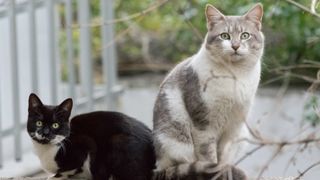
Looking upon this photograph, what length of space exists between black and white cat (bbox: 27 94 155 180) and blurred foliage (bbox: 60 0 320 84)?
220 cm

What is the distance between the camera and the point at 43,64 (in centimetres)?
512

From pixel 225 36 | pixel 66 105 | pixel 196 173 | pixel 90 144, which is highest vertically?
pixel 225 36

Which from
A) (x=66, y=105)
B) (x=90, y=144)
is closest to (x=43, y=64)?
(x=66, y=105)

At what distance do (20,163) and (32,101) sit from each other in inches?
68.6

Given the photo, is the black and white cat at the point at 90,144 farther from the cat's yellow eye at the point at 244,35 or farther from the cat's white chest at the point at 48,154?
the cat's yellow eye at the point at 244,35

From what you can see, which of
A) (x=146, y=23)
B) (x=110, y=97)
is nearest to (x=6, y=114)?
(x=110, y=97)

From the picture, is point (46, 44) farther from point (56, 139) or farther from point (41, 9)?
point (56, 139)

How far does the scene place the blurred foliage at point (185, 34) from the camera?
562 cm

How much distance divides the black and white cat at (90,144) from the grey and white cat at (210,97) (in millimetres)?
107

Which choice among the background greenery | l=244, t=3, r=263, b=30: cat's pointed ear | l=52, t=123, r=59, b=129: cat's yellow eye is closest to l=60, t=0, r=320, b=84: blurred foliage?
the background greenery

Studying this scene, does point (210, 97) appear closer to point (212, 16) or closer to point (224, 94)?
point (224, 94)

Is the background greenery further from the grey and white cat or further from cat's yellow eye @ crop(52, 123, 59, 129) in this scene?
cat's yellow eye @ crop(52, 123, 59, 129)

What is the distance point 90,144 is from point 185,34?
3736 millimetres

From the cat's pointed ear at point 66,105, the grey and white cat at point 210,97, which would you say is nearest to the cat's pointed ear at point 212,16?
the grey and white cat at point 210,97
